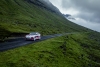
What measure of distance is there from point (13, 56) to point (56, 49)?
24.5m

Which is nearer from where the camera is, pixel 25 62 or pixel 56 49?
pixel 25 62

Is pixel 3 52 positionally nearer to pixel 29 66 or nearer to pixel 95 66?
pixel 29 66

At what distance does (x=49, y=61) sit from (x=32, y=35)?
1567 centimetres

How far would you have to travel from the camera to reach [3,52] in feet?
101

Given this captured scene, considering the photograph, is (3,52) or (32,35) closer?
(3,52)

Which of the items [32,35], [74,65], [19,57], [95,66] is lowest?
[95,66]

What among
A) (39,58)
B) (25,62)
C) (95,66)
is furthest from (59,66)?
(95,66)

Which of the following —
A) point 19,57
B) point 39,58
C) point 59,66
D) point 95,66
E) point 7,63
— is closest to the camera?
point 7,63

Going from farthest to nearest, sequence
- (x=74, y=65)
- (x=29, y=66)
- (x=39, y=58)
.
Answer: (x=74, y=65), (x=39, y=58), (x=29, y=66)

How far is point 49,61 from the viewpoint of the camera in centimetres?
4044

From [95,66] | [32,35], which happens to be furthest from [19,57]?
[95,66]

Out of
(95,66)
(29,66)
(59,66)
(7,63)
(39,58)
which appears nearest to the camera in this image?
(7,63)

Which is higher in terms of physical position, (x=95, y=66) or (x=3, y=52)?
(x=3, y=52)

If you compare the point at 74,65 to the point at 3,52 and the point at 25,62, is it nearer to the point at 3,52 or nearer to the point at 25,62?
the point at 25,62
